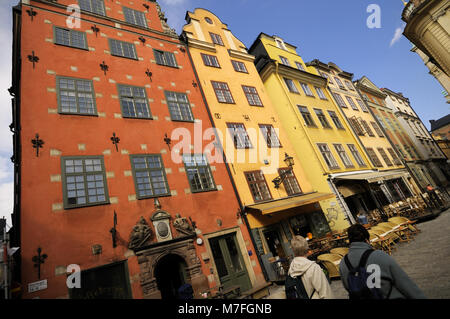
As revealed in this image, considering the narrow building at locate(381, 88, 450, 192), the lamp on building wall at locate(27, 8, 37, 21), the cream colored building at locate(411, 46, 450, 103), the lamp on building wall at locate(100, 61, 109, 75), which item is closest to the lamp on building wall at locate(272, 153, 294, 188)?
the lamp on building wall at locate(100, 61, 109, 75)

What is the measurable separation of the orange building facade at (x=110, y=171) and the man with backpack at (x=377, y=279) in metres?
7.05

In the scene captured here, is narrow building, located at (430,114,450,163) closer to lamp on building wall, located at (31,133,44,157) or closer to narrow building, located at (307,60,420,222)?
narrow building, located at (307,60,420,222)

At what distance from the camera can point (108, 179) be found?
8742 mm

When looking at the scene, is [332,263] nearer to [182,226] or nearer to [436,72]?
[182,226]

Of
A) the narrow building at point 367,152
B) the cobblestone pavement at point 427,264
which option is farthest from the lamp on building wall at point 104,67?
the narrow building at point 367,152

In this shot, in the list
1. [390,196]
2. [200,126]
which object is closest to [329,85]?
[390,196]

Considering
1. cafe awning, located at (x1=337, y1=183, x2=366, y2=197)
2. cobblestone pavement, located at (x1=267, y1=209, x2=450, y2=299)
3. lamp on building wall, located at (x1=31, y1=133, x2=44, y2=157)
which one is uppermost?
lamp on building wall, located at (x1=31, y1=133, x2=44, y2=157)

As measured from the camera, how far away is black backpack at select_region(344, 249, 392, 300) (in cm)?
261

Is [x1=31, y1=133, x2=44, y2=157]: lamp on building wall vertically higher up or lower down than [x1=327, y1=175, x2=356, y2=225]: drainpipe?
higher up

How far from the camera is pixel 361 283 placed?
2.68 m

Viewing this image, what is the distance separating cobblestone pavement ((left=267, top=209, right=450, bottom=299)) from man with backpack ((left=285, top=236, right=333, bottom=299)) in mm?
3547

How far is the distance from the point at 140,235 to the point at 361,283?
7.29m

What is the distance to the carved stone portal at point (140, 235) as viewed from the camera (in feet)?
26.4

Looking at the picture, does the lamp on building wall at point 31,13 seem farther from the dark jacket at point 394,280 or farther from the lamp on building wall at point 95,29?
the dark jacket at point 394,280
